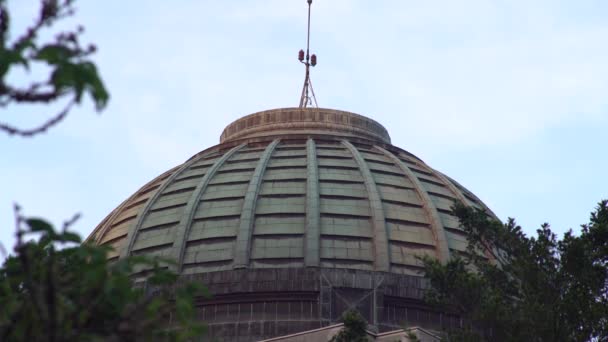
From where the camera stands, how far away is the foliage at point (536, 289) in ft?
84.7

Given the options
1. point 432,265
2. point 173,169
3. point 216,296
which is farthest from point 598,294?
point 173,169

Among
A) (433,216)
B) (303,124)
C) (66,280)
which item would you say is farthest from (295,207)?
(66,280)

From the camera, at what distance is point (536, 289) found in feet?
88.5

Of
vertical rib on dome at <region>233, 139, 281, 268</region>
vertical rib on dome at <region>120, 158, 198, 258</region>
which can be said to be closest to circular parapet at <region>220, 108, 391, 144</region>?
vertical rib on dome at <region>120, 158, 198, 258</region>

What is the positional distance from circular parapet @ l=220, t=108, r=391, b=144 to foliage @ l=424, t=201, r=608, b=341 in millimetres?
22453

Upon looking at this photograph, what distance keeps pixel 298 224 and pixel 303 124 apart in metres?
9.37

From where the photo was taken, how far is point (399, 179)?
151 feet

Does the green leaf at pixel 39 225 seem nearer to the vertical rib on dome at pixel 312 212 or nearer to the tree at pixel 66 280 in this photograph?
the tree at pixel 66 280

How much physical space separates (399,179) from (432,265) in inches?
728

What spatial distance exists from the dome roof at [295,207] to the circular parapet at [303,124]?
0.05 metres

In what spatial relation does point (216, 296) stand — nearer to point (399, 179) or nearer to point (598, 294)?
point (399, 179)

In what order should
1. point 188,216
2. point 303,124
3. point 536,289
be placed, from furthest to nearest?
point 303,124, point 188,216, point 536,289

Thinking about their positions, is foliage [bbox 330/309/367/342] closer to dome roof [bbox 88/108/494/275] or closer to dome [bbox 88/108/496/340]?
dome [bbox 88/108/496/340]

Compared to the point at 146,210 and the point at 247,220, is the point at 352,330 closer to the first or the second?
the point at 247,220
